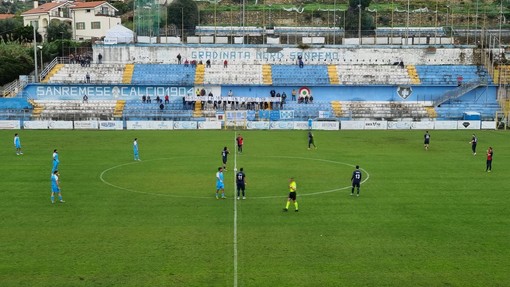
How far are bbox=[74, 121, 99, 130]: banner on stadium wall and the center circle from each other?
2509cm

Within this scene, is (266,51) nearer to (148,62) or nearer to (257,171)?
(148,62)

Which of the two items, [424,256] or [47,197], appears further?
[47,197]

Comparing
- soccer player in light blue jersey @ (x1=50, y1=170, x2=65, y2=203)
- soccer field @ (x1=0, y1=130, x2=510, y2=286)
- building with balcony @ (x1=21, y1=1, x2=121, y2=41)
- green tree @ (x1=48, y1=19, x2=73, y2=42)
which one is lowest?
soccer field @ (x1=0, y1=130, x2=510, y2=286)

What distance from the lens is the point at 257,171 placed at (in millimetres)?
37562

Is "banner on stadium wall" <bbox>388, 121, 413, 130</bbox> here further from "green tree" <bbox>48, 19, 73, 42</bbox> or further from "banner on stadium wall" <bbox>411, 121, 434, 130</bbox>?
"green tree" <bbox>48, 19, 73, 42</bbox>

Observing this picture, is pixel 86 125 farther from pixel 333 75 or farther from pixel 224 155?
pixel 333 75

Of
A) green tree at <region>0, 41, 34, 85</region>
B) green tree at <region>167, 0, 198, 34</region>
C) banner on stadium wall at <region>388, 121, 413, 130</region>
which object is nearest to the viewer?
banner on stadium wall at <region>388, 121, 413, 130</region>

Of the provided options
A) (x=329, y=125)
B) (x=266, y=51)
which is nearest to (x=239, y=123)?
(x=329, y=125)

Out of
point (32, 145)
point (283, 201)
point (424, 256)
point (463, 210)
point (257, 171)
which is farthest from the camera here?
point (32, 145)

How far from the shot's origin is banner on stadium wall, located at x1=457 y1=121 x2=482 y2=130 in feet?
218

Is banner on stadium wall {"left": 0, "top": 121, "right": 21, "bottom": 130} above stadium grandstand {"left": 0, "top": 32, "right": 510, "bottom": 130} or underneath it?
underneath

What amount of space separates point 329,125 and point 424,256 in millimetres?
45877

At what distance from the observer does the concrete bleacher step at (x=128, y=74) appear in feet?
261

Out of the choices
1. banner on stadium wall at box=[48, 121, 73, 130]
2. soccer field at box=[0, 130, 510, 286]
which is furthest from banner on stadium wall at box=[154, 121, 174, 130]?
soccer field at box=[0, 130, 510, 286]
